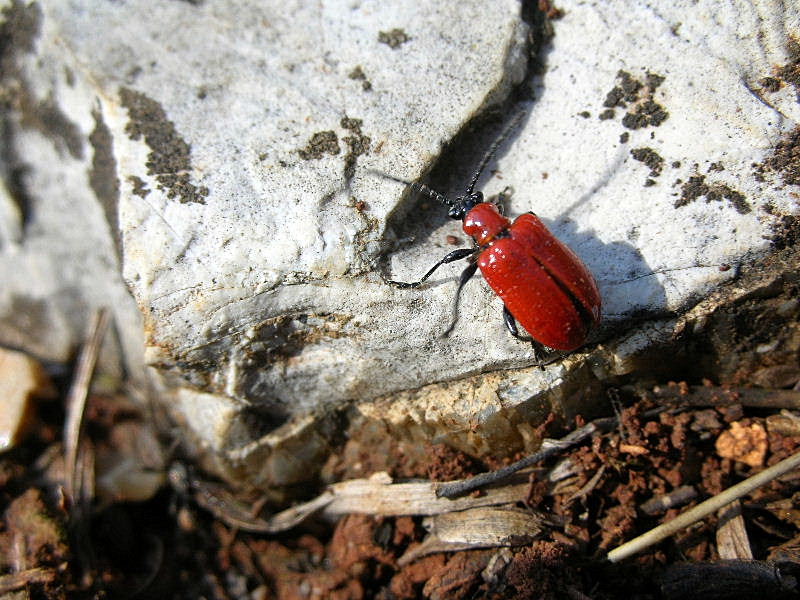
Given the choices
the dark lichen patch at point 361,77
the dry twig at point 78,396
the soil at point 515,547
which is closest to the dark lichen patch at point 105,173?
the dry twig at point 78,396

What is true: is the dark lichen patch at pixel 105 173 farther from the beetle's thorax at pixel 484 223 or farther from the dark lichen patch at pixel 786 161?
the dark lichen patch at pixel 786 161

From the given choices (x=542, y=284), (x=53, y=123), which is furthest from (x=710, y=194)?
(x=53, y=123)

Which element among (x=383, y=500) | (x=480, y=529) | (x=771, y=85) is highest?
(x=771, y=85)

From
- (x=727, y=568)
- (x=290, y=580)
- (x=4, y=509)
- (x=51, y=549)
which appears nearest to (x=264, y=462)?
(x=290, y=580)

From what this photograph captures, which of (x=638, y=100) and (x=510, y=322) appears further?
(x=638, y=100)

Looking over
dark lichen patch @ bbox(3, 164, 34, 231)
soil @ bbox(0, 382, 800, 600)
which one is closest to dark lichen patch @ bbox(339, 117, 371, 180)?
soil @ bbox(0, 382, 800, 600)

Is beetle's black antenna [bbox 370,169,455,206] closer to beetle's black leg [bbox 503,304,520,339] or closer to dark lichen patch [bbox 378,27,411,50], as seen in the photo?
beetle's black leg [bbox 503,304,520,339]

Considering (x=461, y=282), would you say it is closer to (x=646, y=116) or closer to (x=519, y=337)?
(x=519, y=337)
